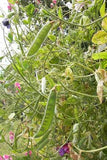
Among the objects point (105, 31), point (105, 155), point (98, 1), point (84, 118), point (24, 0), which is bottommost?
point (105, 155)

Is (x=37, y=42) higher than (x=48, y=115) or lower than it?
higher

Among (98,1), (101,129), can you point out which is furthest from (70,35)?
(101,129)

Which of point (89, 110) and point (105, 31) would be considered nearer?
point (105, 31)

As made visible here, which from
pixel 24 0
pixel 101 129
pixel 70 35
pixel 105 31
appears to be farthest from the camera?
pixel 24 0

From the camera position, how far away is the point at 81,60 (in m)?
0.81

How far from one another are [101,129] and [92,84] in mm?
124

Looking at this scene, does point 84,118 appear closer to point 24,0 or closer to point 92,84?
point 92,84

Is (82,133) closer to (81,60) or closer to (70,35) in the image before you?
(81,60)

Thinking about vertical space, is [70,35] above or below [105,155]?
above

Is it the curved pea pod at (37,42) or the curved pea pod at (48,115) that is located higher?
the curved pea pod at (37,42)

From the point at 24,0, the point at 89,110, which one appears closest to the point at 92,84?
the point at 89,110

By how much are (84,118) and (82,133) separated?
4 centimetres

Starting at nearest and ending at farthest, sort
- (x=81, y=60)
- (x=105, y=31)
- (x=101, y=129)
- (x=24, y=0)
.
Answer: (x=105, y=31), (x=101, y=129), (x=81, y=60), (x=24, y=0)

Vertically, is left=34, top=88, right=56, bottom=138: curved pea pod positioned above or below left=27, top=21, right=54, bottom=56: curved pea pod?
below
